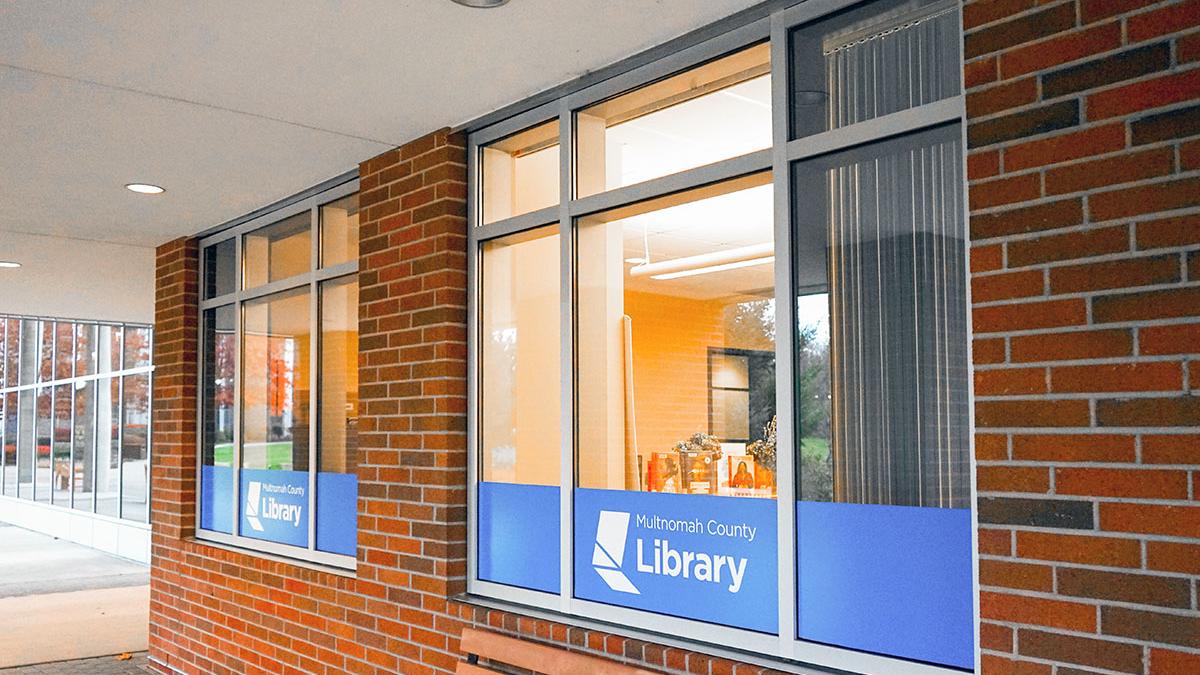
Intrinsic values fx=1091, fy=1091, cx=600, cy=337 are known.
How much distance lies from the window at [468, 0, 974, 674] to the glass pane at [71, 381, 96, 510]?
14862mm

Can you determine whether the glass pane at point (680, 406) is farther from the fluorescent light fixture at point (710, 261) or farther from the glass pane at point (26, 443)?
the glass pane at point (26, 443)

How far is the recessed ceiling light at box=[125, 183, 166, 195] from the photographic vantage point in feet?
18.7

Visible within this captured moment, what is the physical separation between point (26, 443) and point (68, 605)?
1229 cm

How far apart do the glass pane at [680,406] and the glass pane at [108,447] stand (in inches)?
533

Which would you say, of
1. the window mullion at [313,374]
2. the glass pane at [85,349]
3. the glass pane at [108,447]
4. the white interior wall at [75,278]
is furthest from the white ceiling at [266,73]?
the glass pane at [85,349]

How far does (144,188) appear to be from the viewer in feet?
18.9

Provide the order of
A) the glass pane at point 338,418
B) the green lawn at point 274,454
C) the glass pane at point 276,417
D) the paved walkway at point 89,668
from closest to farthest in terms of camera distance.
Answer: the glass pane at point 338,418
the glass pane at point 276,417
the green lawn at point 274,454
the paved walkway at point 89,668

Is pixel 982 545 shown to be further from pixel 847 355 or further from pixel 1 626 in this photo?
pixel 1 626

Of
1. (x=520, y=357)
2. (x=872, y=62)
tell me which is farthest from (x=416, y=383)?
(x=872, y=62)

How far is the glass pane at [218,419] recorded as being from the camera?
6.65 m

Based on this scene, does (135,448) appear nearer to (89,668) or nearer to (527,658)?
(89,668)

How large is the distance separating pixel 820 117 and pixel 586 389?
138 centimetres

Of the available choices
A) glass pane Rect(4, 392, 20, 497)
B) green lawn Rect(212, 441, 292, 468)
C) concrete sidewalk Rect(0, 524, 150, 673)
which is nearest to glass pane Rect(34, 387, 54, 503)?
glass pane Rect(4, 392, 20, 497)

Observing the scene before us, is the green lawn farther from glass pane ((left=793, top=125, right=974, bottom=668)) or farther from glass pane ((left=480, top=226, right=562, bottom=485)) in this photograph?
glass pane ((left=793, top=125, right=974, bottom=668))
